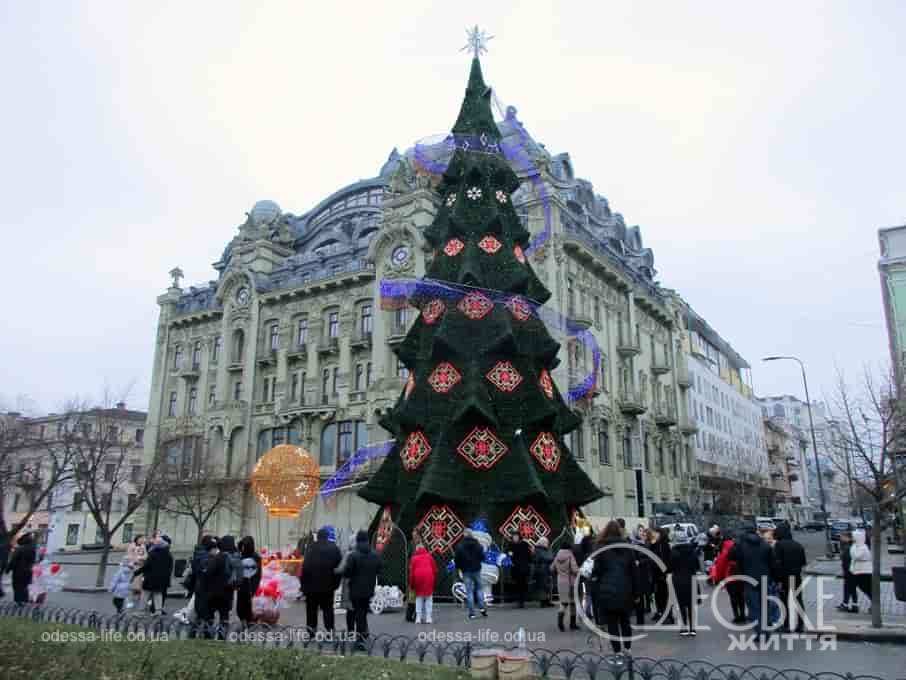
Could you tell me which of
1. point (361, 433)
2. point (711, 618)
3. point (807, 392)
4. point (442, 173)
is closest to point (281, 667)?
point (711, 618)

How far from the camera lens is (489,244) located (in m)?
16.5

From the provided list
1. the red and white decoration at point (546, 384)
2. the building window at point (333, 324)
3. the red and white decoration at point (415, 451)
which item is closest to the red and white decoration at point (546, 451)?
the red and white decoration at point (546, 384)

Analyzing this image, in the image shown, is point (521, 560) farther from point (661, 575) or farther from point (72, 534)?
point (72, 534)

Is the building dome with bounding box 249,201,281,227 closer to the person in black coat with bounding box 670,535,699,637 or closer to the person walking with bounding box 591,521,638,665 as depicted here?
the person in black coat with bounding box 670,535,699,637

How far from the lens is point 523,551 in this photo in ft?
46.1

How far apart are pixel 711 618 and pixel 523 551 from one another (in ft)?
12.1

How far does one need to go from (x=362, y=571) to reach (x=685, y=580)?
4935 millimetres

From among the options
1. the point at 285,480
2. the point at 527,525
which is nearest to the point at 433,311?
the point at 527,525

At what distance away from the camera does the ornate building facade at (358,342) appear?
39781mm

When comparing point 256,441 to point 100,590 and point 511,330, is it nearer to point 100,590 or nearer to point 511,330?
point 100,590

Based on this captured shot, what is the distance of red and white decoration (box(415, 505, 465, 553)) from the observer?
1428 cm

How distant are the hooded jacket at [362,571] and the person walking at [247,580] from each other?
235cm

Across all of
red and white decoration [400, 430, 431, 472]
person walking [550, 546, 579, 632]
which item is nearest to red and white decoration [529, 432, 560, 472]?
red and white decoration [400, 430, 431, 472]

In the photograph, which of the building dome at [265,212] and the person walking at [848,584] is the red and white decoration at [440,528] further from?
the building dome at [265,212]
